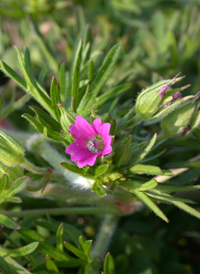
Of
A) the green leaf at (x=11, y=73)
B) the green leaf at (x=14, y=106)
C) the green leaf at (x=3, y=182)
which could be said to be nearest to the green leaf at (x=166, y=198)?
the green leaf at (x=3, y=182)

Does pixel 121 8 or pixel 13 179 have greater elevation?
pixel 13 179

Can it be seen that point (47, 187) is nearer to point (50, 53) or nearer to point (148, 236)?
point (148, 236)

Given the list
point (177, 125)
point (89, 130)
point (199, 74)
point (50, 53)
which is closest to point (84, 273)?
point (89, 130)

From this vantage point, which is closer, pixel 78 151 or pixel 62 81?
pixel 78 151

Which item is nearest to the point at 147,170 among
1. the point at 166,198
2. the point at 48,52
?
the point at 166,198

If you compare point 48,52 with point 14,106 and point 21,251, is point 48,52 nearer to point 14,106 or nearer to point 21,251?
point 14,106

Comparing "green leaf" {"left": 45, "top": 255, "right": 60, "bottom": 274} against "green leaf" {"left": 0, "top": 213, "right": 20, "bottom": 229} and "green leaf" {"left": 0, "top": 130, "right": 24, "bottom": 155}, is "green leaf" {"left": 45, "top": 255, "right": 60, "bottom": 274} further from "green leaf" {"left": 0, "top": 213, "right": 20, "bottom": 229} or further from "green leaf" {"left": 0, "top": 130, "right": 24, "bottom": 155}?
"green leaf" {"left": 0, "top": 130, "right": 24, "bottom": 155}

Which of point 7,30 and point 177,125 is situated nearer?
point 177,125
